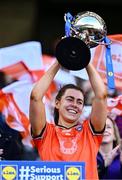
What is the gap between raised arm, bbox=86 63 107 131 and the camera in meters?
2.88

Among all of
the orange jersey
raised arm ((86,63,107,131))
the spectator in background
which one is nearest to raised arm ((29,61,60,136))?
the orange jersey

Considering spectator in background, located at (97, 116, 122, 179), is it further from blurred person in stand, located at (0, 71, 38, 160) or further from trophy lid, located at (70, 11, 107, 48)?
trophy lid, located at (70, 11, 107, 48)

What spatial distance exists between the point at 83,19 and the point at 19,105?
1.89 ft

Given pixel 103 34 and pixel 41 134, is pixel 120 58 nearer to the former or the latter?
pixel 103 34

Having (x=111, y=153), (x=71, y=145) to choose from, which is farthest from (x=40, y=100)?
(x=111, y=153)

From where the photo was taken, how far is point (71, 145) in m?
2.91

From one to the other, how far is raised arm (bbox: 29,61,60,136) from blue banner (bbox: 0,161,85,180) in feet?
0.56

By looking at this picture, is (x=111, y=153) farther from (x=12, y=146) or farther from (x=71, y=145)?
(x=12, y=146)

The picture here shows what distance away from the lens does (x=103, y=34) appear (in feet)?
9.31

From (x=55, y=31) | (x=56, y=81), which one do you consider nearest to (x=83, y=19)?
(x=56, y=81)

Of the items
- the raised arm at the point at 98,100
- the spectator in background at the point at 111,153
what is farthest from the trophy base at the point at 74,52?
the spectator in background at the point at 111,153

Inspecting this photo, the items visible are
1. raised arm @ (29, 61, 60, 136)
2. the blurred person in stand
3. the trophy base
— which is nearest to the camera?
the trophy base

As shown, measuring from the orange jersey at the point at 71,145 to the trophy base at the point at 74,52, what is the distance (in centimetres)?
34

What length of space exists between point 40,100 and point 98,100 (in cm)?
26
